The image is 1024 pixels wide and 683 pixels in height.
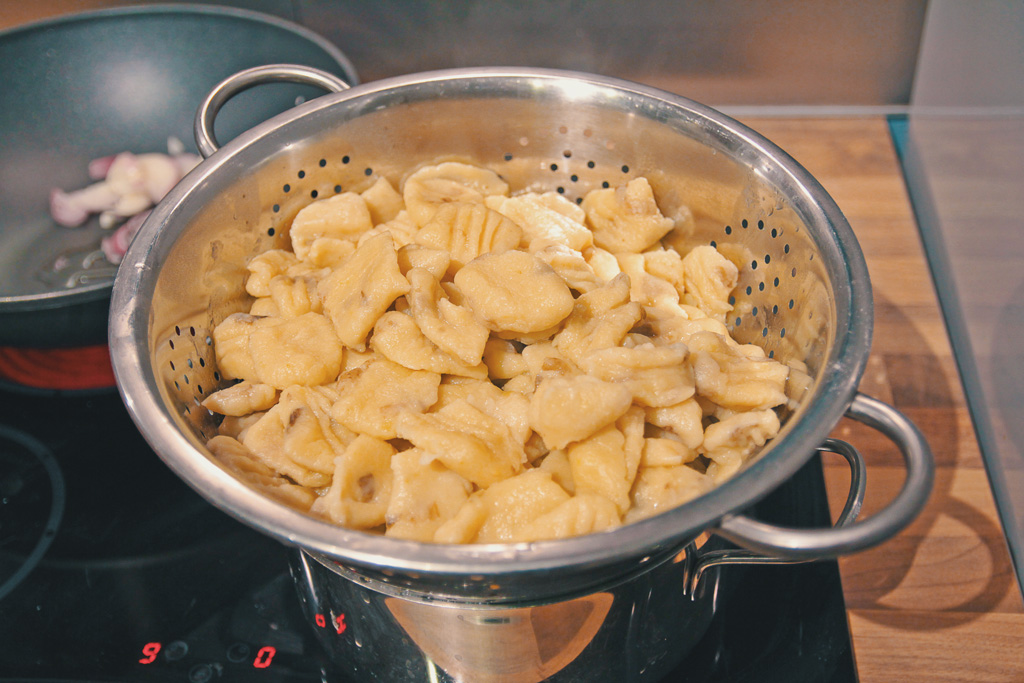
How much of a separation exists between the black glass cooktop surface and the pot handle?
474 millimetres

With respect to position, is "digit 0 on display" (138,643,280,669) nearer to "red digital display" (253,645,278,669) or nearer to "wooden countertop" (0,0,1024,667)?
"red digital display" (253,645,278,669)

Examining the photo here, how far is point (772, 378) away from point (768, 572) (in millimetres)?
320

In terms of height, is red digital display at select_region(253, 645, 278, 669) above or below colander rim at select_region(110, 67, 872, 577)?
below

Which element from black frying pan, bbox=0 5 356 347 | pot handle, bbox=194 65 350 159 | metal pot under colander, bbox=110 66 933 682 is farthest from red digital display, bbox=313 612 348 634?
black frying pan, bbox=0 5 356 347

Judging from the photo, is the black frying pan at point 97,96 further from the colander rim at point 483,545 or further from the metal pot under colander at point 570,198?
the colander rim at point 483,545

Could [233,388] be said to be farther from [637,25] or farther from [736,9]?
[736,9]

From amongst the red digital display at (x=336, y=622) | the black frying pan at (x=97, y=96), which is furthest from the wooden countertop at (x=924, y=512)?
the red digital display at (x=336, y=622)

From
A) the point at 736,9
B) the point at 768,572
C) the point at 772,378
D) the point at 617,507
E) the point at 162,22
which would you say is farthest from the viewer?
the point at 736,9

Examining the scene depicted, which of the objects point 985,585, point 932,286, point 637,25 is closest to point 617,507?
point 985,585

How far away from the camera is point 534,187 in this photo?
1.20 metres

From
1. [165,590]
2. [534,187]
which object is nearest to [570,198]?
[534,187]

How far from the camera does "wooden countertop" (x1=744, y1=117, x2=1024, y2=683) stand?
986 mm

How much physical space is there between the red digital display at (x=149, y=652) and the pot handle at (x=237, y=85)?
646mm

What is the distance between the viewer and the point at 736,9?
156cm
